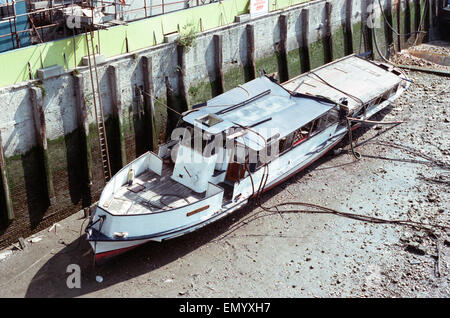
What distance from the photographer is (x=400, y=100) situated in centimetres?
2269

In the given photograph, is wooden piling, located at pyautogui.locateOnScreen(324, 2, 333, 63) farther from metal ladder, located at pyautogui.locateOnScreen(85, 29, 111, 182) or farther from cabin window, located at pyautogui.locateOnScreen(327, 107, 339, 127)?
metal ladder, located at pyautogui.locateOnScreen(85, 29, 111, 182)

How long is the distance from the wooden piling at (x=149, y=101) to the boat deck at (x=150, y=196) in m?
2.14

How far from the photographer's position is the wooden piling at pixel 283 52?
21078 mm

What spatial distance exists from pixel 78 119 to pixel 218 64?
5685 millimetres

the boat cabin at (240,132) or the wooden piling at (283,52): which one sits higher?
the wooden piling at (283,52)

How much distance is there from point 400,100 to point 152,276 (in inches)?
544

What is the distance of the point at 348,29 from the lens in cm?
2456

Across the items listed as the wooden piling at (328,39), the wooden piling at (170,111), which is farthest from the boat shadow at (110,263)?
the wooden piling at (328,39)

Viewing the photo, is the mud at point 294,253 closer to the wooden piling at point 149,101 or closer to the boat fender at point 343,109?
the boat fender at point 343,109

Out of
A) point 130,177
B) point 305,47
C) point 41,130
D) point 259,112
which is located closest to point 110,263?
point 130,177

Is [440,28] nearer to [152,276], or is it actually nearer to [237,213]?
[237,213]

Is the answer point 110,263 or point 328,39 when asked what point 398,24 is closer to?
point 328,39

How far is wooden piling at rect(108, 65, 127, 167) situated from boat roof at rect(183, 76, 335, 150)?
6.66ft

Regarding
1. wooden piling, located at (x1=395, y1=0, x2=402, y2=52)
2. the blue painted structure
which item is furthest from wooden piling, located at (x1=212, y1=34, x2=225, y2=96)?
wooden piling, located at (x1=395, y1=0, x2=402, y2=52)
